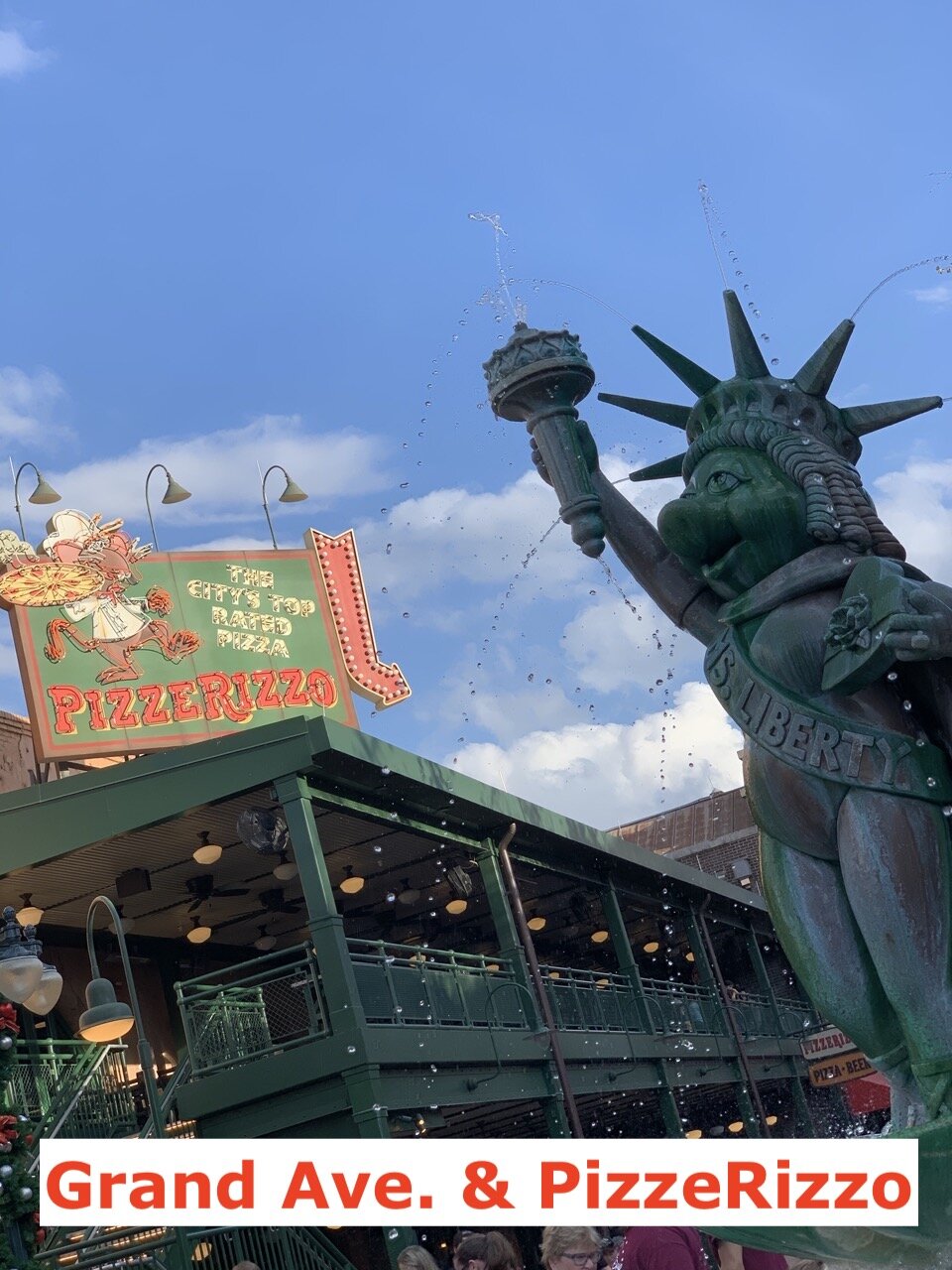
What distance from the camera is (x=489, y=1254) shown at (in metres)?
6.04

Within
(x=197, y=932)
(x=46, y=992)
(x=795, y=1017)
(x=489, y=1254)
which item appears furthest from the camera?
(x=795, y=1017)

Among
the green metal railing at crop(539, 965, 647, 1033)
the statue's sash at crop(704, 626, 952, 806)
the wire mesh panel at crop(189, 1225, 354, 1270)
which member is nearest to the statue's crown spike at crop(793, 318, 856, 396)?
the statue's sash at crop(704, 626, 952, 806)

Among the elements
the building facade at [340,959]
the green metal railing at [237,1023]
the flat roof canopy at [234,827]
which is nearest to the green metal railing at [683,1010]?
the building facade at [340,959]

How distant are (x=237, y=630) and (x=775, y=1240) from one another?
826 inches

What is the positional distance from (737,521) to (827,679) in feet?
2.07

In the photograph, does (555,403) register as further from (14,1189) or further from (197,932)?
(197,932)

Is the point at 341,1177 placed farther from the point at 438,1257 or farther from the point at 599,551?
the point at 438,1257

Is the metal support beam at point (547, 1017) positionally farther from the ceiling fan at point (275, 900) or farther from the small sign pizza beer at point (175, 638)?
the small sign pizza beer at point (175, 638)

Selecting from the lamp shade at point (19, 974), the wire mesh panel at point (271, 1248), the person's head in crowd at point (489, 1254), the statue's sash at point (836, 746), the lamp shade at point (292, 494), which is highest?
the lamp shade at point (292, 494)

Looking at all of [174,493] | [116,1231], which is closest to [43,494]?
[174,493]

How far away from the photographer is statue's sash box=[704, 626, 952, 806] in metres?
4.43

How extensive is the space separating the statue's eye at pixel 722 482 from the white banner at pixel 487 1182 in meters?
1.95

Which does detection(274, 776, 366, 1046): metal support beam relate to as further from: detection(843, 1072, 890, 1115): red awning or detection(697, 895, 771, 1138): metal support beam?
detection(843, 1072, 890, 1115): red awning

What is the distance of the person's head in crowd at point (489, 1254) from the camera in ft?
19.7
